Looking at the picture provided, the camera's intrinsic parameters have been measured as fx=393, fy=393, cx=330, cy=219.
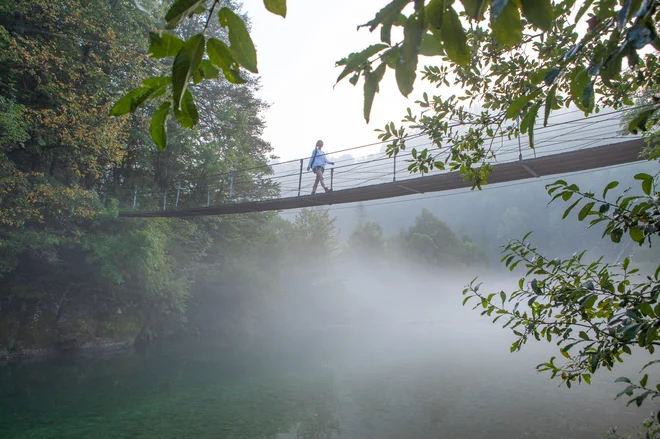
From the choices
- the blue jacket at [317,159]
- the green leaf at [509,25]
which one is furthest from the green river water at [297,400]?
the green leaf at [509,25]

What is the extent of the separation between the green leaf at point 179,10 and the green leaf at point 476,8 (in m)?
0.30

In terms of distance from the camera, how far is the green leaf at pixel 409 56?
464mm

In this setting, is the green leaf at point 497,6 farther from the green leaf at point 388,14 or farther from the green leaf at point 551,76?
the green leaf at point 551,76

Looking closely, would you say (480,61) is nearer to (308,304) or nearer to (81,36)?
(81,36)

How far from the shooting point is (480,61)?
180 centimetres

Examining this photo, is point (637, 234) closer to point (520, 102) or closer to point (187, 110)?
point (520, 102)

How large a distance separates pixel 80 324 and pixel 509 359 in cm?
1183

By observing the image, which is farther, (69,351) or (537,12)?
(69,351)

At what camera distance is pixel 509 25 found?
463 mm

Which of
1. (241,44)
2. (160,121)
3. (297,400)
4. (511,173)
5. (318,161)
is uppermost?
(318,161)

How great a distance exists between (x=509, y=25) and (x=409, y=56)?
4.7 inches

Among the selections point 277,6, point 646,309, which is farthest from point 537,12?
point 646,309

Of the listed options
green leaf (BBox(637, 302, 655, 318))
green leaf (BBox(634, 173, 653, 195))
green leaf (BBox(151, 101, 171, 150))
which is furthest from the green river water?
green leaf (BBox(151, 101, 171, 150))

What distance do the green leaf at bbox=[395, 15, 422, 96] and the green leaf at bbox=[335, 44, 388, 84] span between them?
0.06 metres
